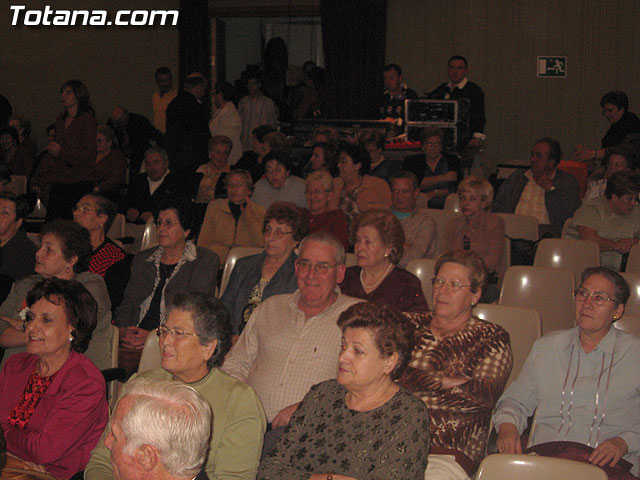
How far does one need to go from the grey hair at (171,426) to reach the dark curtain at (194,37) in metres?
9.71

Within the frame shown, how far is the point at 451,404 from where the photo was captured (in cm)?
281

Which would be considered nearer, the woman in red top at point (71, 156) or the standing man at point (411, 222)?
the standing man at point (411, 222)

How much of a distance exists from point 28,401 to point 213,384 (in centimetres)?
77

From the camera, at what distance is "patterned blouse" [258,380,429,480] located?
219 centimetres

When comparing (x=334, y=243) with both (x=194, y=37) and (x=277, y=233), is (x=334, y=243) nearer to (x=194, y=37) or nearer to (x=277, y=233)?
(x=277, y=233)

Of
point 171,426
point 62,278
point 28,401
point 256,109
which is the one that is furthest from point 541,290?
point 256,109

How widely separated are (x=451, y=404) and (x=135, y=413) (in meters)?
1.40

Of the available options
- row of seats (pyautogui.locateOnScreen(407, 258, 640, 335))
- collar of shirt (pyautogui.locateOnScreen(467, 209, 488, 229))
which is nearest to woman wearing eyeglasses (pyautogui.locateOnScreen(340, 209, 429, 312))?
row of seats (pyautogui.locateOnScreen(407, 258, 640, 335))

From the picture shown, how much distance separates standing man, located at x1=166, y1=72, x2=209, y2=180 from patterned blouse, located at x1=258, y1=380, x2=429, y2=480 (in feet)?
17.6

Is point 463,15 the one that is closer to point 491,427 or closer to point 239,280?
point 239,280

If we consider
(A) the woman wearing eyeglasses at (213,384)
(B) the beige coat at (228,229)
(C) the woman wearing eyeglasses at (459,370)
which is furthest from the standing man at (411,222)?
(A) the woman wearing eyeglasses at (213,384)

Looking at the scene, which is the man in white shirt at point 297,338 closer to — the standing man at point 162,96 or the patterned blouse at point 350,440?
the patterned blouse at point 350,440

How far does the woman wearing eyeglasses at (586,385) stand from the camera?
9.27ft

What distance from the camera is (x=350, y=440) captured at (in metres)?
2.28
